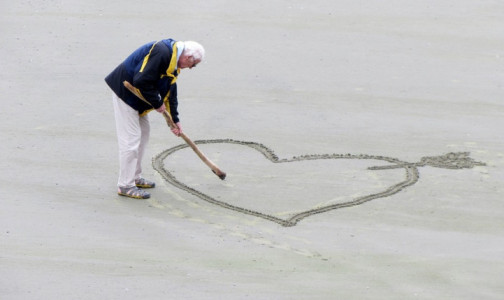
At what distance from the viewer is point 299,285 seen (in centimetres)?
752

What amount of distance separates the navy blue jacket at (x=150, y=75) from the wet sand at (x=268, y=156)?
2.91ft

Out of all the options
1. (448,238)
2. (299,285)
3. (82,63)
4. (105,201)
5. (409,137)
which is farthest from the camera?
(82,63)

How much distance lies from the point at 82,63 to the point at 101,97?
981 mm

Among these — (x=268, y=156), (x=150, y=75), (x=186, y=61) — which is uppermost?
(x=186, y=61)

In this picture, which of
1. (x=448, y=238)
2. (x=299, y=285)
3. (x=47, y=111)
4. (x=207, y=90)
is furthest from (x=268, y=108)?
(x=299, y=285)

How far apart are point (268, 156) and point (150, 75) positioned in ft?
6.49

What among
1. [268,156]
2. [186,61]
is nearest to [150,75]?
[186,61]

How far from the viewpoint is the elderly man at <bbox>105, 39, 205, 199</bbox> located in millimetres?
8789

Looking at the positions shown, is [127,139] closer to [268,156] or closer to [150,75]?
[150,75]

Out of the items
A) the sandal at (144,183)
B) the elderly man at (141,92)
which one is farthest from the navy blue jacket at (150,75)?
the sandal at (144,183)

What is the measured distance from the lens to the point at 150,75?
877 centimetres

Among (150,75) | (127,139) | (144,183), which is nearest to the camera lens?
(150,75)

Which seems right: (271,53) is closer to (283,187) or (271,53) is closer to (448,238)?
(283,187)

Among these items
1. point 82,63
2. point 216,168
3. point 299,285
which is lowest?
point 299,285
